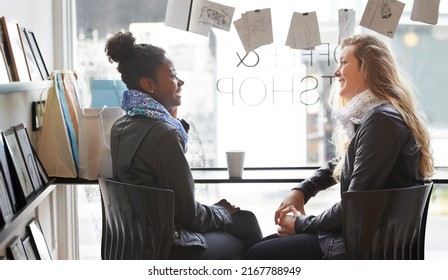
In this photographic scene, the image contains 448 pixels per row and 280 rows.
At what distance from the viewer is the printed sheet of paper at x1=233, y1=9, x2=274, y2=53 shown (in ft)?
9.57

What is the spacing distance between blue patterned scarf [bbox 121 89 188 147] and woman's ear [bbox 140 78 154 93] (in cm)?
6

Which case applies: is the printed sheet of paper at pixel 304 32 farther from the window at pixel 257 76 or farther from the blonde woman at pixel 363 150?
the blonde woman at pixel 363 150

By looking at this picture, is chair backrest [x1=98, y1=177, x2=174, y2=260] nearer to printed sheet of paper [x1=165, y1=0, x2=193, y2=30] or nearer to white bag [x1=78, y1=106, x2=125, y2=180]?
white bag [x1=78, y1=106, x2=125, y2=180]

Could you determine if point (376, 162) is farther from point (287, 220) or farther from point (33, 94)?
point (33, 94)

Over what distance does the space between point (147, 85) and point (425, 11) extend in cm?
116

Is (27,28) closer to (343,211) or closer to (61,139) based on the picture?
(61,139)

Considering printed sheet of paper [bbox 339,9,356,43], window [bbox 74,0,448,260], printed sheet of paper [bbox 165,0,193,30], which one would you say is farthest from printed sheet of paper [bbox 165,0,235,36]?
printed sheet of paper [bbox 339,9,356,43]

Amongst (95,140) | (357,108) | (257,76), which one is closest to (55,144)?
(95,140)

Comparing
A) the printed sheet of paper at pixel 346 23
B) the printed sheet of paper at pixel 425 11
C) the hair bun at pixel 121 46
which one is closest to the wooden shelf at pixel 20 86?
the hair bun at pixel 121 46

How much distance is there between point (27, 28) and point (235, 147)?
103cm

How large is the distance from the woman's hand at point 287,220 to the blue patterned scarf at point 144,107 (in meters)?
0.44

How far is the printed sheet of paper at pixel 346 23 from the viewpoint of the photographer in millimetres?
2859
